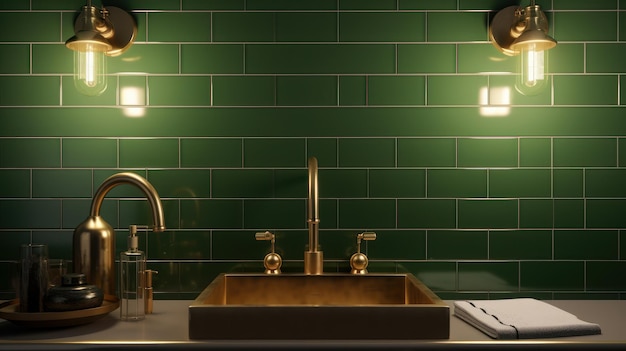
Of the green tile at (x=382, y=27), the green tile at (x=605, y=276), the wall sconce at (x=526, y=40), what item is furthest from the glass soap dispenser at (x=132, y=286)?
the green tile at (x=605, y=276)

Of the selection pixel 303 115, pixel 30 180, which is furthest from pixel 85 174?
pixel 303 115

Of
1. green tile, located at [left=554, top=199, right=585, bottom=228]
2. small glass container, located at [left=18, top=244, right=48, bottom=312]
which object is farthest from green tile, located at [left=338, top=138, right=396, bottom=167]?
small glass container, located at [left=18, top=244, right=48, bottom=312]

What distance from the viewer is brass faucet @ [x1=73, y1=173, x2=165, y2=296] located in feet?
5.13

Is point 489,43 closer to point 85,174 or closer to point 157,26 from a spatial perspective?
point 157,26

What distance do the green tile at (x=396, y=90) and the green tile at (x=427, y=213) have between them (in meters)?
0.31

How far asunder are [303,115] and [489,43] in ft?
2.02

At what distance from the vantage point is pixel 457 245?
180cm

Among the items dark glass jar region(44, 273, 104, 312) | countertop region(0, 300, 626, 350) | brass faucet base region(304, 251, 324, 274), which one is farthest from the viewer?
brass faucet base region(304, 251, 324, 274)

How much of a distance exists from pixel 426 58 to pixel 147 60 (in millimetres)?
859

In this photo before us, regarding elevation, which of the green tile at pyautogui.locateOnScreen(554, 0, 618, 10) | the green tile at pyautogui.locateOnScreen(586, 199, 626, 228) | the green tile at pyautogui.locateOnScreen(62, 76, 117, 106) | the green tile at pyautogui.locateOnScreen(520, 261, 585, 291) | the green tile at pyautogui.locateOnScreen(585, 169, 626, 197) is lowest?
the green tile at pyautogui.locateOnScreen(520, 261, 585, 291)

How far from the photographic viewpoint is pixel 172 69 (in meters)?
1.79

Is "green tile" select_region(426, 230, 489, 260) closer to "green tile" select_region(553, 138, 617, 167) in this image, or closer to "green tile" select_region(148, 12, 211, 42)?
"green tile" select_region(553, 138, 617, 167)

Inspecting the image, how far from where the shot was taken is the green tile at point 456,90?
179 cm

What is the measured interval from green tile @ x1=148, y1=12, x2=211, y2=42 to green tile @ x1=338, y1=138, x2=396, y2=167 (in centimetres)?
56
